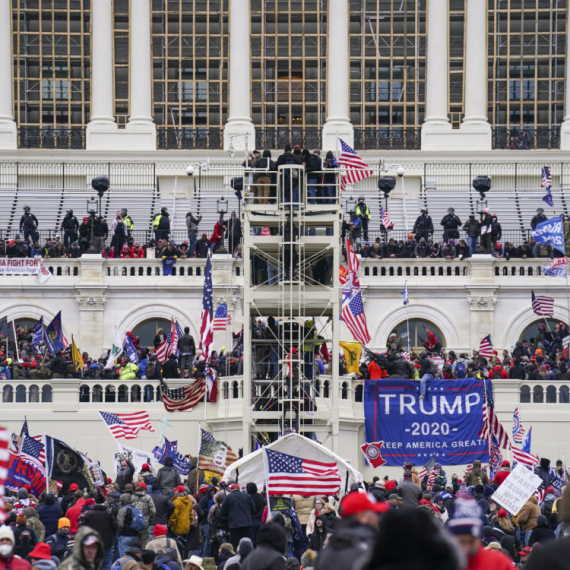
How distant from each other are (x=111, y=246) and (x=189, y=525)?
83.0 feet

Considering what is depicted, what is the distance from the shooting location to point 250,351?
32500mm

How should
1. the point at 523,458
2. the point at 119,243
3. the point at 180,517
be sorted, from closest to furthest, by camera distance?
the point at 180,517, the point at 523,458, the point at 119,243

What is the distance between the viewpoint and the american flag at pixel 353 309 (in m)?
35.2

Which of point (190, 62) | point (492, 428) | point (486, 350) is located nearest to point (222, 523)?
point (492, 428)

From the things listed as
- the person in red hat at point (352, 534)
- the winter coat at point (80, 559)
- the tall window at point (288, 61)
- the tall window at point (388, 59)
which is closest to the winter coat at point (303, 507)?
the winter coat at point (80, 559)

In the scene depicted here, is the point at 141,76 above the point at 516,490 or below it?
above

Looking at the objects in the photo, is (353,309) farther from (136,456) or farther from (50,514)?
(50,514)

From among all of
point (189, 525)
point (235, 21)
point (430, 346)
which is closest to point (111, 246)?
point (430, 346)

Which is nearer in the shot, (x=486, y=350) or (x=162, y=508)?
(x=162, y=508)

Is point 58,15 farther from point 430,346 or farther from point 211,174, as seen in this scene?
point 430,346

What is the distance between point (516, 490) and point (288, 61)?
1854 inches

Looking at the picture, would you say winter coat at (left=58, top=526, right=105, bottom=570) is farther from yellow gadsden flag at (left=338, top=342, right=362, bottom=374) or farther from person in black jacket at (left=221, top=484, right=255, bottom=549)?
yellow gadsden flag at (left=338, top=342, right=362, bottom=374)

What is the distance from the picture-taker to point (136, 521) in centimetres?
2075

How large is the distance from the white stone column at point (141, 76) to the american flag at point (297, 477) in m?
40.7
